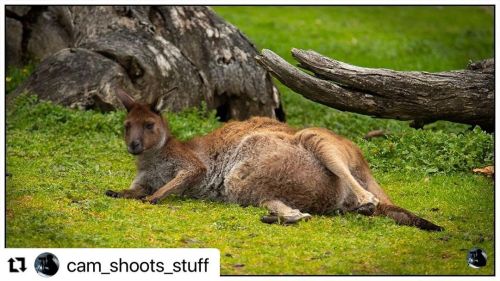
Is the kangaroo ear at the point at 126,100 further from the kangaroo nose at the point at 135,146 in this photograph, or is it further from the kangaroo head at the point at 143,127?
the kangaroo nose at the point at 135,146

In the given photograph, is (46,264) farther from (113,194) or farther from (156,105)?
(156,105)

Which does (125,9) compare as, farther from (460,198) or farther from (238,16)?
(238,16)

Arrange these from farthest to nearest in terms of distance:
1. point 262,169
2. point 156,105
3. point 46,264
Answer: point 156,105 < point 262,169 < point 46,264

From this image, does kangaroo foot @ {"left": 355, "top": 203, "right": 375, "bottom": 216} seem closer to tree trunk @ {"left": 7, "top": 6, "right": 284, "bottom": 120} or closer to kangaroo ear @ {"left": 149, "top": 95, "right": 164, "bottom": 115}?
kangaroo ear @ {"left": 149, "top": 95, "right": 164, "bottom": 115}

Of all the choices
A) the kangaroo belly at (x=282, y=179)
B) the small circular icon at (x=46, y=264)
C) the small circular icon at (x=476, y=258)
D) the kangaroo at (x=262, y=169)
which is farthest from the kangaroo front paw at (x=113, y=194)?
the small circular icon at (x=476, y=258)

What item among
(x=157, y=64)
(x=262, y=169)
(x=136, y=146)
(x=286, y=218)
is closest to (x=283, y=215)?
(x=286, y=218)

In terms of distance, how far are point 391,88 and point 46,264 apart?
4563mm

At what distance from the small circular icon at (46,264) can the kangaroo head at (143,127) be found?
2.71 meters

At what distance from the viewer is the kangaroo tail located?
8.20 meters

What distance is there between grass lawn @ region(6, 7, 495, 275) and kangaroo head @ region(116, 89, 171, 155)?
2.05 feet

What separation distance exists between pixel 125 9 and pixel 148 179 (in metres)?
5.96

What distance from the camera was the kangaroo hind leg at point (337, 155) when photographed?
8500 mm

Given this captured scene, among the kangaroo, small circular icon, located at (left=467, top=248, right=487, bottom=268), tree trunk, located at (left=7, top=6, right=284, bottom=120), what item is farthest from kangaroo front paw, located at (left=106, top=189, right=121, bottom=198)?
tree trunk, located at (left=7, top=6, right=284, bottom=120)

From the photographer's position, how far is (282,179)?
29.1 feet
